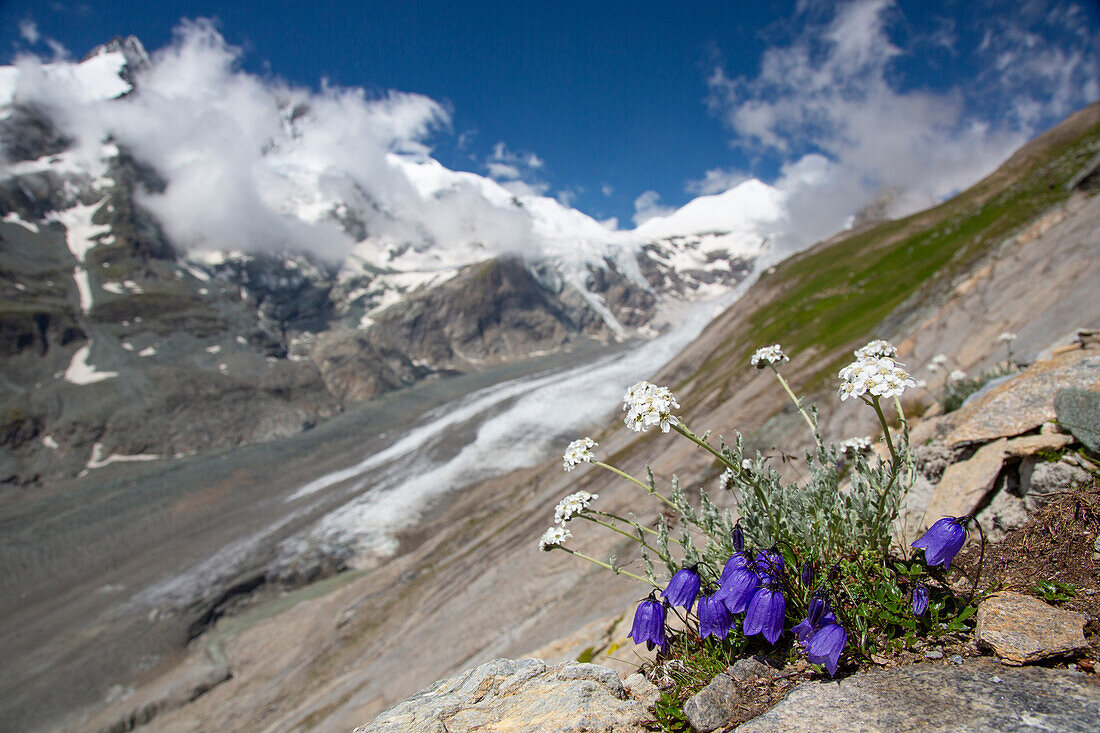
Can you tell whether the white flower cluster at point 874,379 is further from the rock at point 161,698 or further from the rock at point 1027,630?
the rock at point 161,698

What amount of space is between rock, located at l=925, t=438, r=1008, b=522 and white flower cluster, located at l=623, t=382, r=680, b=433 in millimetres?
3167

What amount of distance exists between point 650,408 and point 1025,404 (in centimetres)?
468

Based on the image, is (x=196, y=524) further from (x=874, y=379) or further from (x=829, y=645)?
A: (x=874, y=379)

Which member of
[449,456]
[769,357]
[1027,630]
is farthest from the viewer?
[449,456]

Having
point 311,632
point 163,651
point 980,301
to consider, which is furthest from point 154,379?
point 980,301

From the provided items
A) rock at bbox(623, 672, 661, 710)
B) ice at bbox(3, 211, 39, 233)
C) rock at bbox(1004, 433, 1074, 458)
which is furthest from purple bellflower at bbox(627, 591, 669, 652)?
ice at bbox(3, 211, 39, 233)

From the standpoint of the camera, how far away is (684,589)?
3488 mm

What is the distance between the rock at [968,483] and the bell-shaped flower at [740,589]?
2.78m

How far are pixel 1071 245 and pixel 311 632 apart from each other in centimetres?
5036

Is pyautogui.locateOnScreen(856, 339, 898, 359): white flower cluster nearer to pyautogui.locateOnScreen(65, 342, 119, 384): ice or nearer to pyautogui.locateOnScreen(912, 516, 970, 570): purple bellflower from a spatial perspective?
pyautogui.locateOnScreen(912, 516, 970, 570): purple bellflower

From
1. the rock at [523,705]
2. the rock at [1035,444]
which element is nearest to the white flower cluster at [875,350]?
the rock at [1035,444]

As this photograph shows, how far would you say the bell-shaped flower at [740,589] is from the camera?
3.15 meters

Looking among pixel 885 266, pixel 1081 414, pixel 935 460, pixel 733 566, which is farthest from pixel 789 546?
pixel 885 266

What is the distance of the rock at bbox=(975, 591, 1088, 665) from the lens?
252cm
